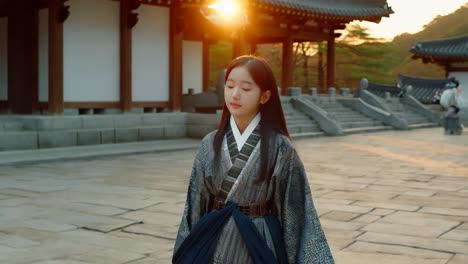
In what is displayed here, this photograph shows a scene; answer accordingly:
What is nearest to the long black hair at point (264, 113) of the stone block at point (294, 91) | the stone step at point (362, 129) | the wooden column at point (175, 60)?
the wooden column at point (175, 60)

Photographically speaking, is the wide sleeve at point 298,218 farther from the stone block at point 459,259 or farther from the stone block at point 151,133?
the stone block at point 151,133

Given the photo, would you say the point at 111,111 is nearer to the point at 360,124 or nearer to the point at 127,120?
the point at 127,120

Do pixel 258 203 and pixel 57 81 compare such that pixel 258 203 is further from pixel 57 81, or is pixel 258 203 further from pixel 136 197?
pixel 57 81

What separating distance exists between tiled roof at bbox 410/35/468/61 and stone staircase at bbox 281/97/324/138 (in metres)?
13.2

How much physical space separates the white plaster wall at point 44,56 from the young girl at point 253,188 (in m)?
11.5

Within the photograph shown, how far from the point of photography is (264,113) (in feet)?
9.15

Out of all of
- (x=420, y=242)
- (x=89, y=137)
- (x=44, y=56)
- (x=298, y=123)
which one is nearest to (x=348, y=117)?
(x=298, y=123)

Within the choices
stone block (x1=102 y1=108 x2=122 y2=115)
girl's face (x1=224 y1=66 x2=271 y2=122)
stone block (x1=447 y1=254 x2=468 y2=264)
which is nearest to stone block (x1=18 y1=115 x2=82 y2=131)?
stone block (x1=102 y1=108 x2=122 y2=115)

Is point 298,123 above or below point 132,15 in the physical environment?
below

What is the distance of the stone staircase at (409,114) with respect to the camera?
→ 25.3 meters

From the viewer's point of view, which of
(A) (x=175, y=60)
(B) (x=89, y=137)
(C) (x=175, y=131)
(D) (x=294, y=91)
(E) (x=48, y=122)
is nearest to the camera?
(E) (x=48, y=122)

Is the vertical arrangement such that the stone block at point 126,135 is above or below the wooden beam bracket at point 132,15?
below

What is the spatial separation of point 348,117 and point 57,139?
12266 mm

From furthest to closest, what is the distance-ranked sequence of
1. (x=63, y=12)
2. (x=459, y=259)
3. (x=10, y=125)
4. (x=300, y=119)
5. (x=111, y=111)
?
(x=300, y=119) < (x=111, y=111) < (x=63, y=12) < (x=10, y=125) < (x=459, y=259)
